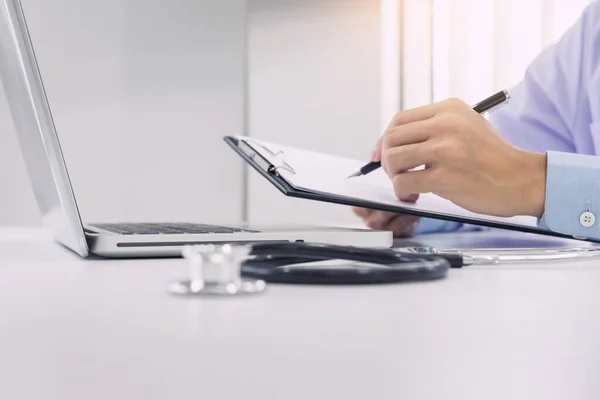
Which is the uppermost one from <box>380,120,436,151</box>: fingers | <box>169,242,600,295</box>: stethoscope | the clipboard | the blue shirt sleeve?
the blue shirt sleeve

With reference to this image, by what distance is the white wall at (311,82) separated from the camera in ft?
5.44

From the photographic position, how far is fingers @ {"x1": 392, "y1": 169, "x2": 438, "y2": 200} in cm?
65

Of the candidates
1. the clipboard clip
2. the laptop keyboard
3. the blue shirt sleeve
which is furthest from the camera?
the blue shirt sleeve

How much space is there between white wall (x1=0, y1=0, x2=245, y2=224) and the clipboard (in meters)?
0.86

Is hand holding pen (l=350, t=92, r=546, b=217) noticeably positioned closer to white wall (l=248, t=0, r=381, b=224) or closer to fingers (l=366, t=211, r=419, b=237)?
fingers (l=366, t=211, r=419, b=237)

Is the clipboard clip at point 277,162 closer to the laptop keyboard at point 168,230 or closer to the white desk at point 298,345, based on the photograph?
the laptop keyboard at point 168,230

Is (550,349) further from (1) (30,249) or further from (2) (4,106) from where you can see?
(2) (4,106)

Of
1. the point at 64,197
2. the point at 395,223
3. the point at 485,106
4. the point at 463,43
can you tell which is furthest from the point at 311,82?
the point at 64,197

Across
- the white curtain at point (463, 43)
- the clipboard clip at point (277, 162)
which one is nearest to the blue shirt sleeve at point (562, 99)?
the white curtain at point (463, 43)

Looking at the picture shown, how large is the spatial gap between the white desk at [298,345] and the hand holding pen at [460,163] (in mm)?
366

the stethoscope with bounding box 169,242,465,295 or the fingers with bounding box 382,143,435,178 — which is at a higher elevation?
the fingers with bounding box 382,143,435,178

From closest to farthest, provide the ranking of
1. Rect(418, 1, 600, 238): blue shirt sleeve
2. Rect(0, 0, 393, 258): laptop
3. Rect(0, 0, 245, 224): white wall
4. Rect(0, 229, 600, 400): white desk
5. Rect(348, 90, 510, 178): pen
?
Rect(0, 229, 600, 400): white desk
Rect(0, 0, 393, 258): laptop
Rect(348, 90, 510, 178): pen
Rect(418, 1, 600, 238): blue shirt sleeve
Rect(0, 0, 245, 224): white wall

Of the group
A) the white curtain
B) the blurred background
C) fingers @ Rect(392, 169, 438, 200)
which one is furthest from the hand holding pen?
the blurred background

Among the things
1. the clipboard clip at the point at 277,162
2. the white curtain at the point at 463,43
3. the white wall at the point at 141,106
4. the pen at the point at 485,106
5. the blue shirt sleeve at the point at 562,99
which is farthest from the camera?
the white wall at the point at 141,106
